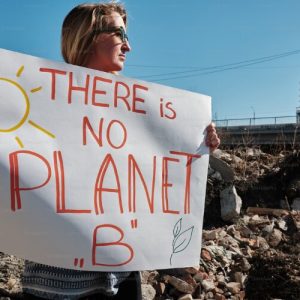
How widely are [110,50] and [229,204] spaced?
5061 mm

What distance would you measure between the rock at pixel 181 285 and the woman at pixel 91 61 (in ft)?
8.65

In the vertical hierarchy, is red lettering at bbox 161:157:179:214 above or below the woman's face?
below

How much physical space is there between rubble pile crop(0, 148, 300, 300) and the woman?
179 cm

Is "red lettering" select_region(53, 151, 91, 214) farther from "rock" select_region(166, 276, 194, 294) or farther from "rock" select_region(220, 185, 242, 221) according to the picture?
"rock" select_region(220, 185, 242, 221)

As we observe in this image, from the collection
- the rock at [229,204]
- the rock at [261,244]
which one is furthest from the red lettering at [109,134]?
the rock at [229,204]

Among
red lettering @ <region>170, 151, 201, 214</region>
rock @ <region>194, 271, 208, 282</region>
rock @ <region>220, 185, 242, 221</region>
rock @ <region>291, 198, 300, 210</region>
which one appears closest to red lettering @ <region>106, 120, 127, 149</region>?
red lettering @ <region>170, 151, 201, 214</region>

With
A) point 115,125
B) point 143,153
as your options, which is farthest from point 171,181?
point 115,125

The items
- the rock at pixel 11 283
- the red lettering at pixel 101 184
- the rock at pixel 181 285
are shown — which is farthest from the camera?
the rock at pixel 181 285

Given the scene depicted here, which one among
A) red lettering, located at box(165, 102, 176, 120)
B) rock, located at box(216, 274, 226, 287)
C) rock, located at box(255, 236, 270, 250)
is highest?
red lettering, located at box(165, 102, 176, 120)

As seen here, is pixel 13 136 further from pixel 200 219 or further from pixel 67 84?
pixel 200 219

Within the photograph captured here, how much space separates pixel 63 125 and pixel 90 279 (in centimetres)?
49

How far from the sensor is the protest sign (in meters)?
1.47

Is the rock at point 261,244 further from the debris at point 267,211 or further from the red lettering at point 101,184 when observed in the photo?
the red lettering at point 101,184

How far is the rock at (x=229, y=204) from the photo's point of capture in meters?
6.31
